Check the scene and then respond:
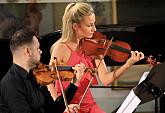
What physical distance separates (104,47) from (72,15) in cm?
31

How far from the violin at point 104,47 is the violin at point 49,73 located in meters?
0.30

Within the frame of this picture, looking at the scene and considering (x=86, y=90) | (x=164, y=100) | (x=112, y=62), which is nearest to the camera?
(x=86, y=90)

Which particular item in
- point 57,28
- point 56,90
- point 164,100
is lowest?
point 164,100

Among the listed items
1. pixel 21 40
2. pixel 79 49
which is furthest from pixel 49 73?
pixel 79 49

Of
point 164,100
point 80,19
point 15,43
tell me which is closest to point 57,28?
point 80,19

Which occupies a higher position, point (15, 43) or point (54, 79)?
point (15, 43)

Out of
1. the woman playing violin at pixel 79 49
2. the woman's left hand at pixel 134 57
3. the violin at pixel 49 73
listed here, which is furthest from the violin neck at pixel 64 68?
the woman's left hand at pixel 134 57

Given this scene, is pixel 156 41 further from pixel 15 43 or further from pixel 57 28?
pixel 15 43

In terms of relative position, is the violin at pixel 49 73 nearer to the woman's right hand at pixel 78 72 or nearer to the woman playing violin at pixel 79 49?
the woman's right hand at pixel 78 72

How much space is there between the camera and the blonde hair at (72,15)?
2527 millimetres

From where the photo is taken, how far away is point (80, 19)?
253cm

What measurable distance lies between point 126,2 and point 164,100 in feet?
2.52

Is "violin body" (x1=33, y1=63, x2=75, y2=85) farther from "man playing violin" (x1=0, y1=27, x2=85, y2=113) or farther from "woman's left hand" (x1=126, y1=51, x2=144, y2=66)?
"woman's left hand" (x1=126, y1=51, x2=144, y2=66)

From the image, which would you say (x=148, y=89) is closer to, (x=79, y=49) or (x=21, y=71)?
(x=21, y=71)
